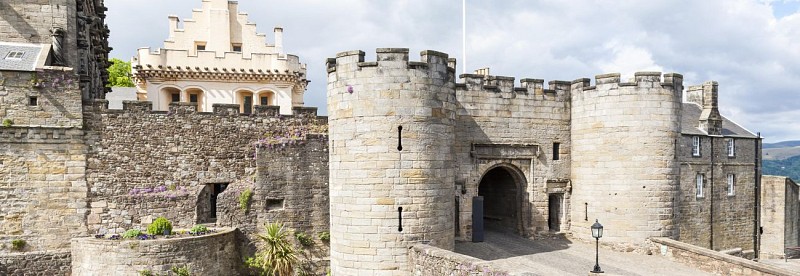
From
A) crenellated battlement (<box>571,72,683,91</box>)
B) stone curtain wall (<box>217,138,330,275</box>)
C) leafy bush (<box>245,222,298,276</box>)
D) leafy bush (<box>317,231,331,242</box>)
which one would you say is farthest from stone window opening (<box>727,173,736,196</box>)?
leafy bush (<box>245,222,298,276</box>)

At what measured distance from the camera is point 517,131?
17859 mm

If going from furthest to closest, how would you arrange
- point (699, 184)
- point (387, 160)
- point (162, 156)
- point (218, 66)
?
point (218, 66) < point (699, 184) < point (162, 156) < point (387, 160)

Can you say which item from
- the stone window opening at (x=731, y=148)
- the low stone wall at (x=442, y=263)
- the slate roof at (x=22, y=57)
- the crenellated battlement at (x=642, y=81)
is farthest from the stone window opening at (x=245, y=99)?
the stone window opening at (x=731, y=148)

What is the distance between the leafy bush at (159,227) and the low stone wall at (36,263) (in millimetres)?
2714

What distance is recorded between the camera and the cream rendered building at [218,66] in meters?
24.4

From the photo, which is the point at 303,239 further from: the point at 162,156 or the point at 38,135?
the point at 38,135

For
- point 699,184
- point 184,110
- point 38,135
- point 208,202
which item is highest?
point 184,110

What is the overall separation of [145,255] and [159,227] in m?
1.15

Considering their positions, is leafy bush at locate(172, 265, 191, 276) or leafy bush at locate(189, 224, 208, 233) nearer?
leafy bush at locate(172, 265, 191, 276)

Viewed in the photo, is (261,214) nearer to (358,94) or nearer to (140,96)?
(358,94)

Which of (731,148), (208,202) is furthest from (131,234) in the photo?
(731,148)

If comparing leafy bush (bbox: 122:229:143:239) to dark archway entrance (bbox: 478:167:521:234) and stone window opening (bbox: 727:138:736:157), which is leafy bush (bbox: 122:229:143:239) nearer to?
dark archway entrance (bbox: 478:167:521:234)

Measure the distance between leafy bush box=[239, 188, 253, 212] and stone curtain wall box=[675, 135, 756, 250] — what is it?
1615 cm

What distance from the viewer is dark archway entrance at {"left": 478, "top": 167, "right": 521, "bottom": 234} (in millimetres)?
18875
